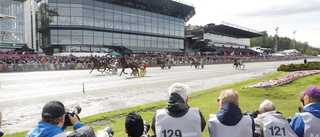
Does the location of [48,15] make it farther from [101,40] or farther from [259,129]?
[259,129]

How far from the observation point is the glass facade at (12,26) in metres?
55.5

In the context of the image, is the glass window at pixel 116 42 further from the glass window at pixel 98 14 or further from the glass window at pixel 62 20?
the glass window at pixel 62 20

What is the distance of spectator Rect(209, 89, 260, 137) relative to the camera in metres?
3.37

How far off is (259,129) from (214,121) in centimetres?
80

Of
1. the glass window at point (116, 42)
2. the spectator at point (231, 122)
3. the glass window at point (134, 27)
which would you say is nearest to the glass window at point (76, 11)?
the glass window at point (116, 42)

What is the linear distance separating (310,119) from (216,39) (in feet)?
307


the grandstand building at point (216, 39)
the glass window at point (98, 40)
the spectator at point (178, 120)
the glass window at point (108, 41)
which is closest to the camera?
the spectator at point (178, 120)

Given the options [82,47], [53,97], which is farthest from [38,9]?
[53,97]

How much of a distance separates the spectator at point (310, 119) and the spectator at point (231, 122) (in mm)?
863

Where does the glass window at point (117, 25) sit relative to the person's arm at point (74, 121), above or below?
above

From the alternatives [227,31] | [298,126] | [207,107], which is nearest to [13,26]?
[207,107]

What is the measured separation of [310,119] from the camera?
3.73 meters

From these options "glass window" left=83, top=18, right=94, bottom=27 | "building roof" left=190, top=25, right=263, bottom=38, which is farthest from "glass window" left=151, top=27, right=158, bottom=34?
"building roof" left=190, top=25, right=263, bottom=38

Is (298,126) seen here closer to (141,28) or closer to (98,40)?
(98,40)
